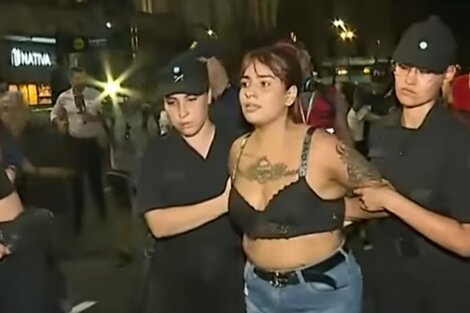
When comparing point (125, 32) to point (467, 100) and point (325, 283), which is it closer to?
point (467, 100)

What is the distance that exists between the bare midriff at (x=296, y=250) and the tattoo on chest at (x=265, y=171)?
14 centimetres

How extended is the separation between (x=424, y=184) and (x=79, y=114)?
3.29m

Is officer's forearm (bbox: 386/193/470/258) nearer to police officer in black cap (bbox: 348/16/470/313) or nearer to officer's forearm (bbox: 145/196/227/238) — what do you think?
police officer in black cap (bbox: 348/16/470/313)

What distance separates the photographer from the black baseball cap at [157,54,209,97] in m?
2.27

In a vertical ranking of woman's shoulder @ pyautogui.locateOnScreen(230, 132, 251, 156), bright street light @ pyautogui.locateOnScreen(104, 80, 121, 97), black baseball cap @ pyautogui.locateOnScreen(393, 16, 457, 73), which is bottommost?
bright street light @ pyautogui.locateOnScreen(104, 80, 121, 97)


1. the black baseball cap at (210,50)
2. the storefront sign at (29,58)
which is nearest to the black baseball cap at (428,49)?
the black baseball cap at (210,50)

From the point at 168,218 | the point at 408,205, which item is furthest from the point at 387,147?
the point at 168,218

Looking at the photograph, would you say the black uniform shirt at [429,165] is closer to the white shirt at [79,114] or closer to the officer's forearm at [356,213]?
the officer's forearm at [356,213]

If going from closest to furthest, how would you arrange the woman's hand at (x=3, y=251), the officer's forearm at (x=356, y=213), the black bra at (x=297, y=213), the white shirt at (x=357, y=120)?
the black bra at (x=297, y=213), the officer's forearm at (x=356, y=213), the woman's hand at (x=3, y=251), the white shirt at (x=357, y=120)

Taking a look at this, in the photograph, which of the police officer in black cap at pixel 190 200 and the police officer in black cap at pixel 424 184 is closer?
the police officer in black cap at pixel 424 184

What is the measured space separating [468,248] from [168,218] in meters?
0.70

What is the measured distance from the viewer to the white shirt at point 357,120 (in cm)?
319

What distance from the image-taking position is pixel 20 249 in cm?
255

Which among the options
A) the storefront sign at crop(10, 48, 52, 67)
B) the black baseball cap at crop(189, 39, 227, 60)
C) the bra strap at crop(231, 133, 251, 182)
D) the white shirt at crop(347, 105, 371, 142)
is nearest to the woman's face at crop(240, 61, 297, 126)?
the bra strap at crop(231, 133, 251, 182)
